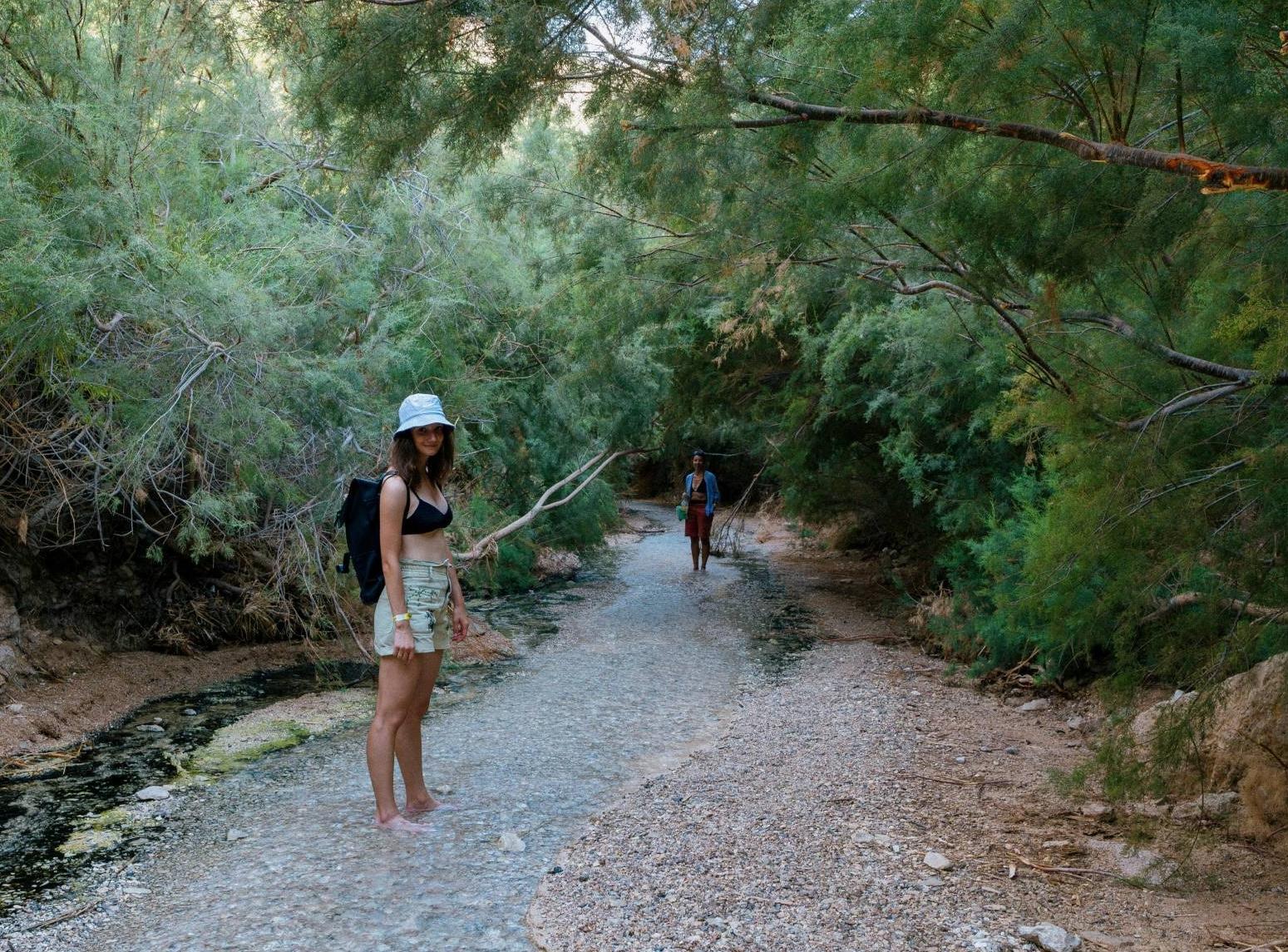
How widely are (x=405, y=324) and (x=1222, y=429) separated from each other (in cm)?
779

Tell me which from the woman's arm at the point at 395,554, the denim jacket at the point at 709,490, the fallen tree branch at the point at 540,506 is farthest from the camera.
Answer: the denim jacket at the point at 709,490

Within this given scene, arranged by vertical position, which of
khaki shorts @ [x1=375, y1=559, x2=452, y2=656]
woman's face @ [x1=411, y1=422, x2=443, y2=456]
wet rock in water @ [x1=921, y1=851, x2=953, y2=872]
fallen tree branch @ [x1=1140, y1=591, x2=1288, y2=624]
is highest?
woman's face @ [x1=411, y1=422, x2=443, y2=456]

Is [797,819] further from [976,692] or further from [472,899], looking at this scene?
[976,692]

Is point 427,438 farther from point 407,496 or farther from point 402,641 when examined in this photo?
point 402,641

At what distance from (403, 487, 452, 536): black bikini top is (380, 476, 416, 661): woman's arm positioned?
0.08m

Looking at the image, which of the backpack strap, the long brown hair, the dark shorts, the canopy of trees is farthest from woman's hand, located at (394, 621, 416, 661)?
the dark shorts

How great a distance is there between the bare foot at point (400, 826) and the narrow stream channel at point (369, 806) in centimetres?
6

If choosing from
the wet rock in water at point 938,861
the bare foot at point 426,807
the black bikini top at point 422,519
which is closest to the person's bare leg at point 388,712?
the bare foot at point 426,807

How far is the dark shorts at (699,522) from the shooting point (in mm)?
17078

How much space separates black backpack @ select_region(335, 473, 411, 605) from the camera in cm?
522

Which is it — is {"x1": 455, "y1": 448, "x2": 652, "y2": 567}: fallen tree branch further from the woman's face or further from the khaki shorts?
the woman's face

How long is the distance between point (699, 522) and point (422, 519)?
12.2m

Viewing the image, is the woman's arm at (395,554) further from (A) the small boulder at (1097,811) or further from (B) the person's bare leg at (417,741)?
(A) the small boulder at (1097,811)

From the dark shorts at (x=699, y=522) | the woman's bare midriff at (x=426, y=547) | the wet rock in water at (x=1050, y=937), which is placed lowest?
the dark shorts at (x=699, y=522)
